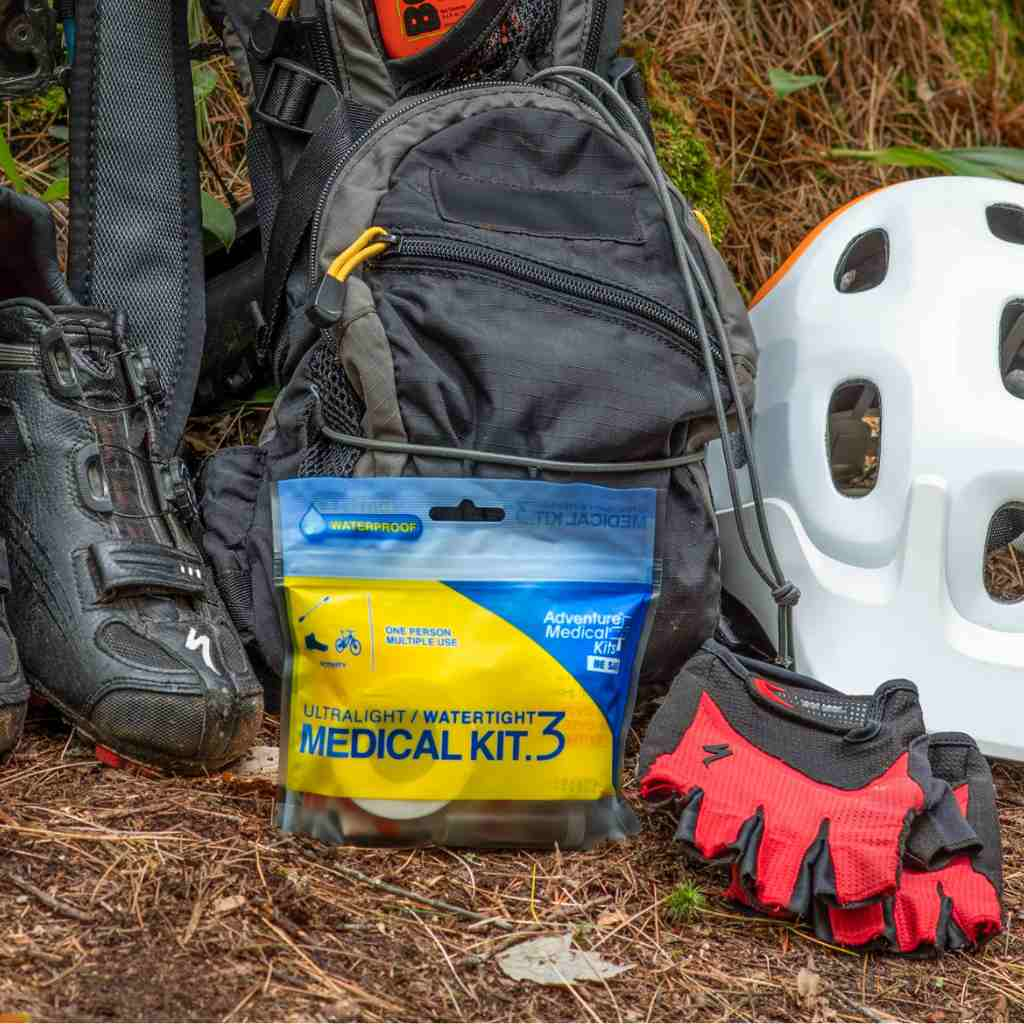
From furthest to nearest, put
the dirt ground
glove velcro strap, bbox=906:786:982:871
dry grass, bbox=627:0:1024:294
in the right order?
dry grass, bbox=627:0:1024:294, glove velcro strap, bbox=906:786:982:871, the dirt ground

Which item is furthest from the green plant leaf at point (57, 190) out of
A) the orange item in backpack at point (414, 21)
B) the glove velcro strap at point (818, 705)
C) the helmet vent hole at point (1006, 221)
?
the helmet vent hole at point (1006, 221)

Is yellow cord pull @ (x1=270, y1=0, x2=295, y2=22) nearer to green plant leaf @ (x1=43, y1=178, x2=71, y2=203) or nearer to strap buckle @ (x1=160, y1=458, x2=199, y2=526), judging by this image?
green plant leaf @ (x1=43, y1=178, x2=71, y2=203)

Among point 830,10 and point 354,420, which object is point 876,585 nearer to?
point 354,420

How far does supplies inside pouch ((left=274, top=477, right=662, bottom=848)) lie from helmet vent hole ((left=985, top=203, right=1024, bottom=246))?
89 centimetres

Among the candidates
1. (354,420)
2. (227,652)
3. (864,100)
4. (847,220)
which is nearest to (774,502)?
(847,220)

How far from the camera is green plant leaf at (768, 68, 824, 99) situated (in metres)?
2.50

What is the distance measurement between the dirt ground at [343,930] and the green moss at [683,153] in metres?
1.30

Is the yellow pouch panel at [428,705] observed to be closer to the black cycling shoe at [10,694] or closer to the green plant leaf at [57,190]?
the black cycling shoe at [10,694]

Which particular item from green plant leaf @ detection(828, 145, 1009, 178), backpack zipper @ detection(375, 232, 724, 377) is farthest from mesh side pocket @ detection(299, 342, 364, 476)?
green plant leaf @ detection(828, 145, 1009, 178)

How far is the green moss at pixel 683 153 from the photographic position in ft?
7.42

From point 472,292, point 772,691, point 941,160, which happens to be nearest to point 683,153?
point 941,160

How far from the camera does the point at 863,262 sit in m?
1.94

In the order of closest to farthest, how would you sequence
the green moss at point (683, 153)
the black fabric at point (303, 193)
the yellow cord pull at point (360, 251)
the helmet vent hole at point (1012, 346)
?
the yellow cord pull at point (360, 251) < the black fabric at point (303, 193) < the helmet vent hole at point (1012, 346) < the green moss at point (683, 153)

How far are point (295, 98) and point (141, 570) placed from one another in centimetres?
69
